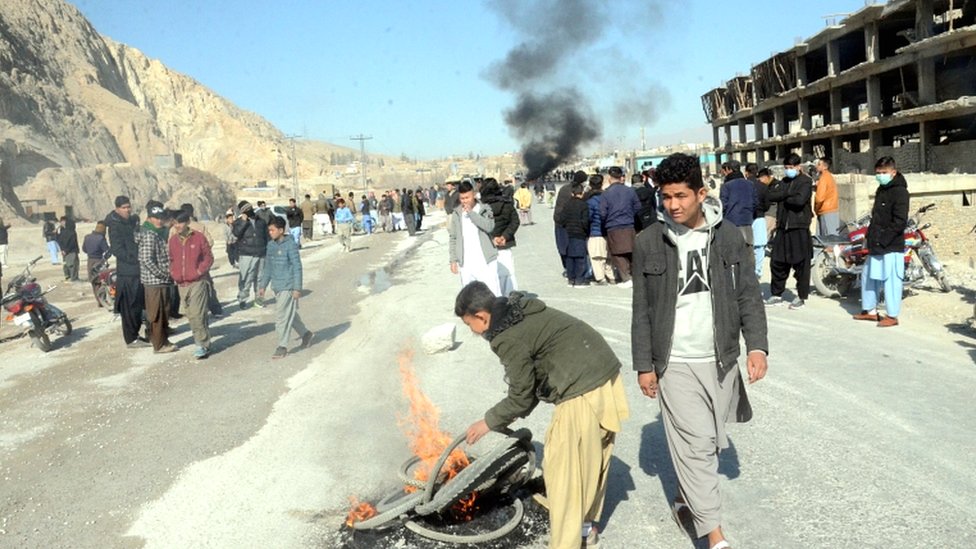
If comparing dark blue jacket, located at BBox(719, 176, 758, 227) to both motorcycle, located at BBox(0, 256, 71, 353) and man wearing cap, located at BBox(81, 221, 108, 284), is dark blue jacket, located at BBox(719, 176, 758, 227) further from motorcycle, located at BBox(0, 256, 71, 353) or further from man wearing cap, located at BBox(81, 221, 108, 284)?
man wearing cap, located at BBox(81, 221, 108, 284)

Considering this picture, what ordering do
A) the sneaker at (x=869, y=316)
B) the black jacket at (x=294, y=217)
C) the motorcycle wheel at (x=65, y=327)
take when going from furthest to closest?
the black jacket at (x=294, y=217)
the motorcycle wheel at (x=65, y=327)
the sneaker at (x=869, y=316)

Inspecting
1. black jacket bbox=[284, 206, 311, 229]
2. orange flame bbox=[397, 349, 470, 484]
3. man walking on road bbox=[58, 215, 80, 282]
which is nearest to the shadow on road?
orange flame bbox=[397, 349, 470, 484]

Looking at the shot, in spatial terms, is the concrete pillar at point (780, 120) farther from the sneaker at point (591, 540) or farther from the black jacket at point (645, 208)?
the sneaker at point (591, 540)

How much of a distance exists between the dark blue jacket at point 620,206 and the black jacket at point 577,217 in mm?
786

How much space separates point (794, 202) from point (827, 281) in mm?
1885

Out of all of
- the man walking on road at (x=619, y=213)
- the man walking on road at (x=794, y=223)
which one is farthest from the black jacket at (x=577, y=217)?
the man walking on road at (x=794, y=223)

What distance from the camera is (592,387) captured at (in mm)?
3203

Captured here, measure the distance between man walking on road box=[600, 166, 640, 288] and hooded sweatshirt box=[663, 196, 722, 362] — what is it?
700 cm

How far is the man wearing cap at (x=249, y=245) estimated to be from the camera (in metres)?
11.8

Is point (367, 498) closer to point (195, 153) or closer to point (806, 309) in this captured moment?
point (806, 309)

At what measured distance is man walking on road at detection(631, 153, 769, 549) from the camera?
325 cm

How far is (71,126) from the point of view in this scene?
50.7 metres

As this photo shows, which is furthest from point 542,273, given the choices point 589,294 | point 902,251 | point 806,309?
point 902,251

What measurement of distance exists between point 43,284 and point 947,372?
1834 cm
